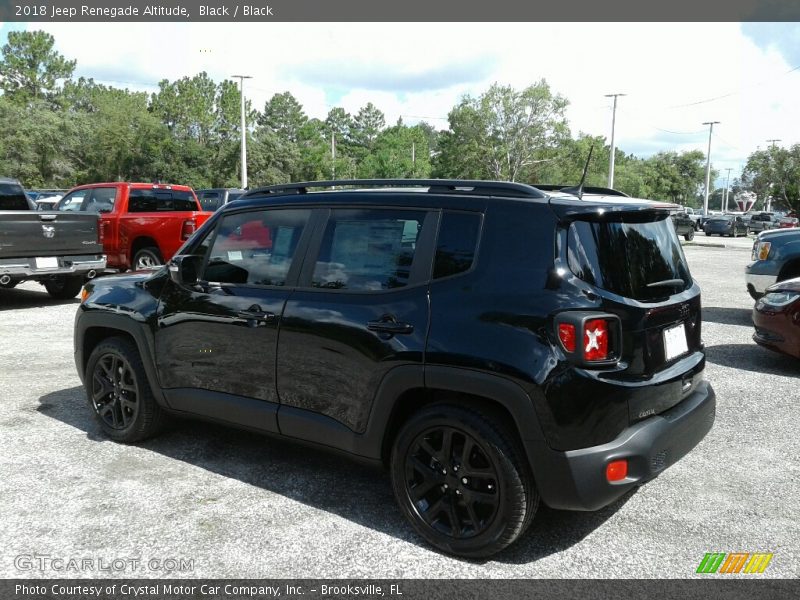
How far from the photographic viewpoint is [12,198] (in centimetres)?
1036

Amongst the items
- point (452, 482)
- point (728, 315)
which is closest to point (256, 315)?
point (452, 482)

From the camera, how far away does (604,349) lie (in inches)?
114

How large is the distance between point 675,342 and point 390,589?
6.00 feet

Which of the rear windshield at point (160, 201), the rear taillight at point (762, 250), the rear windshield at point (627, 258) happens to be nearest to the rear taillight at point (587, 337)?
the rear windshield at point (627, 258)

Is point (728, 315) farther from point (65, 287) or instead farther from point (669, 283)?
point (65, 287)

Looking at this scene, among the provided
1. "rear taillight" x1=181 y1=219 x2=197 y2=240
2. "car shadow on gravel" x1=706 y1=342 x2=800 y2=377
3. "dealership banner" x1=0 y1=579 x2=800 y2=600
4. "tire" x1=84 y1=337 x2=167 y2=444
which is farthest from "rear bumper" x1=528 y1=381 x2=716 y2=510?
"rear taillight" x1=181 y1=219 x2=197 y2=240

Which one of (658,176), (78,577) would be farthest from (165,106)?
(658,176)

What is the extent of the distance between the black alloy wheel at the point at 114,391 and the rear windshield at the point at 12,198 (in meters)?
7.05

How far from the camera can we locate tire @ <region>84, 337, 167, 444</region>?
14.7ft

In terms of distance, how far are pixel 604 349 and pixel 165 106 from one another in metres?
66.9

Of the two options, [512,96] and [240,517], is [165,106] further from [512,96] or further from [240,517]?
[240,517]

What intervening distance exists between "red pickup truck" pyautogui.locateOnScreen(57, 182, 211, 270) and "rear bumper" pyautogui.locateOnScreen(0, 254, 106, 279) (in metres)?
1.54

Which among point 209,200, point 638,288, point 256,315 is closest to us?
point 638,288

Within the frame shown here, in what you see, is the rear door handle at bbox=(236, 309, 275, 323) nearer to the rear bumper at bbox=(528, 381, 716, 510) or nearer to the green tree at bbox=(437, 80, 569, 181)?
the rear bumper at bbox=(528, 381, 716, 510)
